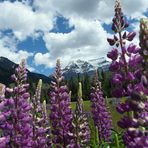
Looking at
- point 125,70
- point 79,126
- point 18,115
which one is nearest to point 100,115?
point 79,126

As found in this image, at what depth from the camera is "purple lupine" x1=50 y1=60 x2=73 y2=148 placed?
8445 mm

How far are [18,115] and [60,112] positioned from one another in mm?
1545

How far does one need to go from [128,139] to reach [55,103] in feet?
15.8

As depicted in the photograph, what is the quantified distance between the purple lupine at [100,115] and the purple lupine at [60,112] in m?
4.66

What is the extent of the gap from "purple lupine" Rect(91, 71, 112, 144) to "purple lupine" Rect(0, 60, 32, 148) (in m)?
6.26

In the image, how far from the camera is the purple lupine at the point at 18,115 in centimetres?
720

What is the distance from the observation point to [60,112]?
8.84 metres

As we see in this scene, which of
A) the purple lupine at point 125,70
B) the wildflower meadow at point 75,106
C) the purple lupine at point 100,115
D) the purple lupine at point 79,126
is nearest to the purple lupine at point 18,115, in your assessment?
the wildflower meadow at point 75,106

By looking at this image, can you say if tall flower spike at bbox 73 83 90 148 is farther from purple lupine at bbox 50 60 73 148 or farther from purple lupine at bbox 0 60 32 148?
purple lupine at bbox 0 60 32 148

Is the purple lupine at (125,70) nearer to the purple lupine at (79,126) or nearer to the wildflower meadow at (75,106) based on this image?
the wildflower meadow at (75,106)

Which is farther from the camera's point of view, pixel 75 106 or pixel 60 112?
pixel 60 112

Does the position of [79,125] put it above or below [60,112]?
below

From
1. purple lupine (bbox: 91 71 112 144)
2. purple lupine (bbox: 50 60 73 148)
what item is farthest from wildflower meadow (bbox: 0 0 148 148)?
purple lupine (bbox: 91 71 112 144)

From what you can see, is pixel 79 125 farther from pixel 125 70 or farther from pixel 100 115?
pixel 100 115
